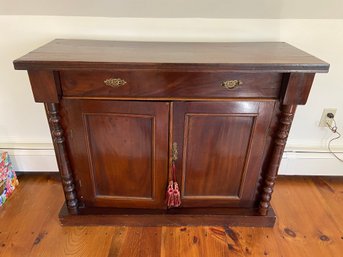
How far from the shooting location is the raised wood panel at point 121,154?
45.2 inches

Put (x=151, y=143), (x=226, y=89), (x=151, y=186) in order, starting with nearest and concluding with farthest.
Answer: (x=226, y=89) → (x=151, y=143) → (x=151, y=186)

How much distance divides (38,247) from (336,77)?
5.95 ft

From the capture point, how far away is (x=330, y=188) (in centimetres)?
170

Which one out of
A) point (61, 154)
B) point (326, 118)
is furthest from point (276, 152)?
point (61, 154)

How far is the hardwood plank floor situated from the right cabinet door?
0.57ft

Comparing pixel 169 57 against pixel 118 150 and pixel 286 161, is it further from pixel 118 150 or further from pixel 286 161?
pixel 286 161

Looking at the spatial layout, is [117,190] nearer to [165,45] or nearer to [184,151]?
[184,151]

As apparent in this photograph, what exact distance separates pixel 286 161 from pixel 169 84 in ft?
3.51

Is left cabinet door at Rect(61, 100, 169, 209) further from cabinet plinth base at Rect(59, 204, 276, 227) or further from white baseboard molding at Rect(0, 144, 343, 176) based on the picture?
white baseboard molding at Rect(0, 144, 343, 176)

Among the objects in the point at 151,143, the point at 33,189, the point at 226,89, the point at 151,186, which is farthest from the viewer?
the point at 33,189

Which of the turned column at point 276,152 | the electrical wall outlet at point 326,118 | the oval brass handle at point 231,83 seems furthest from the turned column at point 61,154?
the electrical wall outlet at point 326,118

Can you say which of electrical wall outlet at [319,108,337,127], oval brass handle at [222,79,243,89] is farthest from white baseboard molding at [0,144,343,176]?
oval brass handle at [222,79,243,89]

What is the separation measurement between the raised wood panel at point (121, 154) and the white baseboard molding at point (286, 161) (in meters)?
0.57

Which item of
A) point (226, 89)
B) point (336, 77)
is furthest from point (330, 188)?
point (226, 89)
